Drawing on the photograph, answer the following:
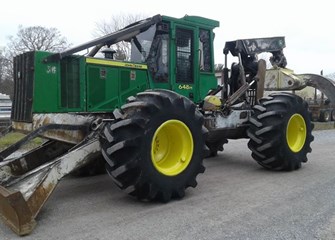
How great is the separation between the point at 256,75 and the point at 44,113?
518cm

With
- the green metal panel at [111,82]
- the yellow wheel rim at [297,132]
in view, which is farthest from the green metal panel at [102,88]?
the yellow wheel rim at [297,132]

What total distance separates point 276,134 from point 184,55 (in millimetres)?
2379

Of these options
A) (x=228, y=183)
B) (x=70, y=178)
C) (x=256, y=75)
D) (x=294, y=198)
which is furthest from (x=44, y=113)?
(x=256, y=75)

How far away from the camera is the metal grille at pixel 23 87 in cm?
586

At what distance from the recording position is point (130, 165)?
5.12 meters

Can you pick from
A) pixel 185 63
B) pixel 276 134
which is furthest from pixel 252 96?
pixel 185 63

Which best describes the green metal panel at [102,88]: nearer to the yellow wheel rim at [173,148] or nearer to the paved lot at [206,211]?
the yellow wheel rim at [173,148]

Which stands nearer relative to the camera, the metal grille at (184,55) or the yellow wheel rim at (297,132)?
the metal grille at (184,55)

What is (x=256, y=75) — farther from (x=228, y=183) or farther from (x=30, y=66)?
(x=30, y=66)

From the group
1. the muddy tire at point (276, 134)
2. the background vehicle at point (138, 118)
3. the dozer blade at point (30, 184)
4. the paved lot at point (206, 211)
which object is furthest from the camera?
the muddy tire at point (276, 134)

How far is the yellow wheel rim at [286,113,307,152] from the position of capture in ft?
27.2

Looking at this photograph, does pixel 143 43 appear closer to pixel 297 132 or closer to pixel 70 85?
pixel 70 85

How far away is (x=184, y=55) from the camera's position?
7387mm

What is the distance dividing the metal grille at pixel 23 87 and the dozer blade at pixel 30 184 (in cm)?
74
